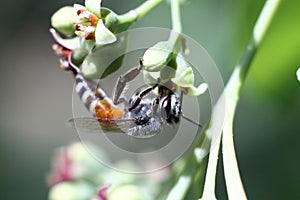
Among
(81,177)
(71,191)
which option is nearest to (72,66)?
(71,191)

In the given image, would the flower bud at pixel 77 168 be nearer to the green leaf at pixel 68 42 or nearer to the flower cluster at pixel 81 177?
the flower cluster at pixel 81 177

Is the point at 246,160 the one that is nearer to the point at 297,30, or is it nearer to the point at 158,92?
the point at 297,30

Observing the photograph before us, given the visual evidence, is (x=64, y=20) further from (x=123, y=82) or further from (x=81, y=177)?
(x=81, y=177)

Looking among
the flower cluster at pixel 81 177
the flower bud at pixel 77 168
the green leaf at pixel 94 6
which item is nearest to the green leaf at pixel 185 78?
the green leaf at pixel 94 6

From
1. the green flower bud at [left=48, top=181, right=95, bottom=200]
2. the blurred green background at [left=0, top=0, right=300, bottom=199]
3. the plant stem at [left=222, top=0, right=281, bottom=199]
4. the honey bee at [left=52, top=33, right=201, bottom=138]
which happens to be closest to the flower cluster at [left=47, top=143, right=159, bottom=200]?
the green flower bud at [left=48, top=181, right=95, bottom=200]

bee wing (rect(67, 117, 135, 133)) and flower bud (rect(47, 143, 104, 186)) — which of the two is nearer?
bee wing (rect(67, 117, 135, 133))

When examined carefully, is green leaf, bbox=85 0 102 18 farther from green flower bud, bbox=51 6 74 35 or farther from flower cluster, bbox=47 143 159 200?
flower cluster, bbox=47 143 159 200
